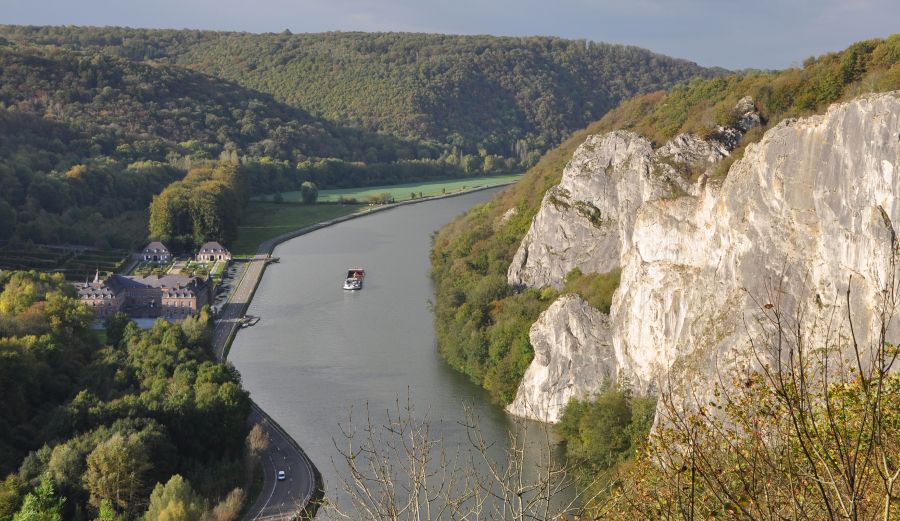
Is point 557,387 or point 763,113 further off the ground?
point 763,113

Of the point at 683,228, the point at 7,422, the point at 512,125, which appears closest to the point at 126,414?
the point at 7,422

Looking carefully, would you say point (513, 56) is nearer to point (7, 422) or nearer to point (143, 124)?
point (143, 124)

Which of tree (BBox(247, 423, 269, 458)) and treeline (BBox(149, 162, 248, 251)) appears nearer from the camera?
tree (BBox(247, 423, 269, 458))

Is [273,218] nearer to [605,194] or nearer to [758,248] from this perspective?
[605,194]

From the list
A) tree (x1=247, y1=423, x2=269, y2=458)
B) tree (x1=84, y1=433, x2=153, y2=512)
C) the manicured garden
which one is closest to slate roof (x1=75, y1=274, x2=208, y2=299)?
the manicured garden

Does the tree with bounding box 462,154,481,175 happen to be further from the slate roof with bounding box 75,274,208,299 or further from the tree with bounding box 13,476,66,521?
the tree with bounding box 13,476,66,521

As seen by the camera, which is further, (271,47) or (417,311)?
(271,47)

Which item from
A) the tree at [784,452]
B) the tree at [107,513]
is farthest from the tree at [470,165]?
the tree at [784,452]
